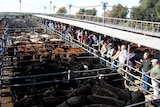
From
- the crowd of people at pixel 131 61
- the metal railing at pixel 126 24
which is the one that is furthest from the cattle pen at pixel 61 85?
the metal railing at pixel 126 24

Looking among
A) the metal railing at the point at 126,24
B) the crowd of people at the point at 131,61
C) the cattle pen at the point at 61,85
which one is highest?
the metal railing at the point at 126,24

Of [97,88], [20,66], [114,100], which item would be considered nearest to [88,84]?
[97,88]

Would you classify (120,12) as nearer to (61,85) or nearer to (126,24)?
(126,24)

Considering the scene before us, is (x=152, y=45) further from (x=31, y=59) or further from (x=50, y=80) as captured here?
(x=31, y=59)

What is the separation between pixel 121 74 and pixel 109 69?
1.59 ft

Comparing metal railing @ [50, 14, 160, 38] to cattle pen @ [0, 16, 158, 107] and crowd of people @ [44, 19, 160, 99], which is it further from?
cattle pen @ [0, 16, 158, 107]

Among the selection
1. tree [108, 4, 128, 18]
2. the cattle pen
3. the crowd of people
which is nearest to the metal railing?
the crowd of people

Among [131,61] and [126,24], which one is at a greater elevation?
[126,24]

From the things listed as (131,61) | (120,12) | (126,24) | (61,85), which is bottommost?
(61,85)

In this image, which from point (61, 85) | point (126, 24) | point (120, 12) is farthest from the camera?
point (120, 12)

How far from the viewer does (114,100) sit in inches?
288

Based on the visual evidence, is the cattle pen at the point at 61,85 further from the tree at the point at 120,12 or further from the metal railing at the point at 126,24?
the tree at the point at 120,12

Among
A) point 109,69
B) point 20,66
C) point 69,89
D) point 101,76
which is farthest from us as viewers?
point 20,66

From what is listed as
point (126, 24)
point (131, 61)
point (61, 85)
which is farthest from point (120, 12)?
point (61, 85)
